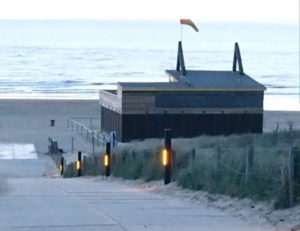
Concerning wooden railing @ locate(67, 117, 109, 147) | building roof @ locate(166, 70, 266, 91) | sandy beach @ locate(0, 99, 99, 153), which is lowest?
sandy beach @ locate(0, 99, 99, 153)

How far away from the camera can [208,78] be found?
3953cm

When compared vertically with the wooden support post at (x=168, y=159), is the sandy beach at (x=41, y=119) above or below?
below

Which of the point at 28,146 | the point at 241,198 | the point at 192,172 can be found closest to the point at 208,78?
the point at 28,146

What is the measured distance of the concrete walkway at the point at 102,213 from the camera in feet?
35.5

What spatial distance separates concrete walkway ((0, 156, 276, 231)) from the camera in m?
10.8

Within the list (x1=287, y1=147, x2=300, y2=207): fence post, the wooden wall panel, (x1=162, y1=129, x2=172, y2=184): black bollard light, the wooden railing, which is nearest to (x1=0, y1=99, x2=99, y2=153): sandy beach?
the wooden railing

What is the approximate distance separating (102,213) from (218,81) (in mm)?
27449

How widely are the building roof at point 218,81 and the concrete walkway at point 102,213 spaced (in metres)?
22.0

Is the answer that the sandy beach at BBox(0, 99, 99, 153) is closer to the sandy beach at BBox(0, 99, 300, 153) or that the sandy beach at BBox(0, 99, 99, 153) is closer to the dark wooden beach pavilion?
the sandy beach at BBox(0, 99, 300, 153)

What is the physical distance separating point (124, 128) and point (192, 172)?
808 inches

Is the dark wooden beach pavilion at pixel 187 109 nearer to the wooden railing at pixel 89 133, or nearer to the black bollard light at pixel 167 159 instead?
the wooden railing at pixel 89 133

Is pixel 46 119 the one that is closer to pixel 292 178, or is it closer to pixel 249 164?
pixel 249 164

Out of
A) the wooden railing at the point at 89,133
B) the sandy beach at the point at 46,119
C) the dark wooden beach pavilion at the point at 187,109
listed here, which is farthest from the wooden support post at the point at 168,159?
the sandy beach at the point at 46,119

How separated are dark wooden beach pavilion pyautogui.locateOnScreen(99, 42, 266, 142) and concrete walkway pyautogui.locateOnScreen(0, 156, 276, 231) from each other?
20.7 m
